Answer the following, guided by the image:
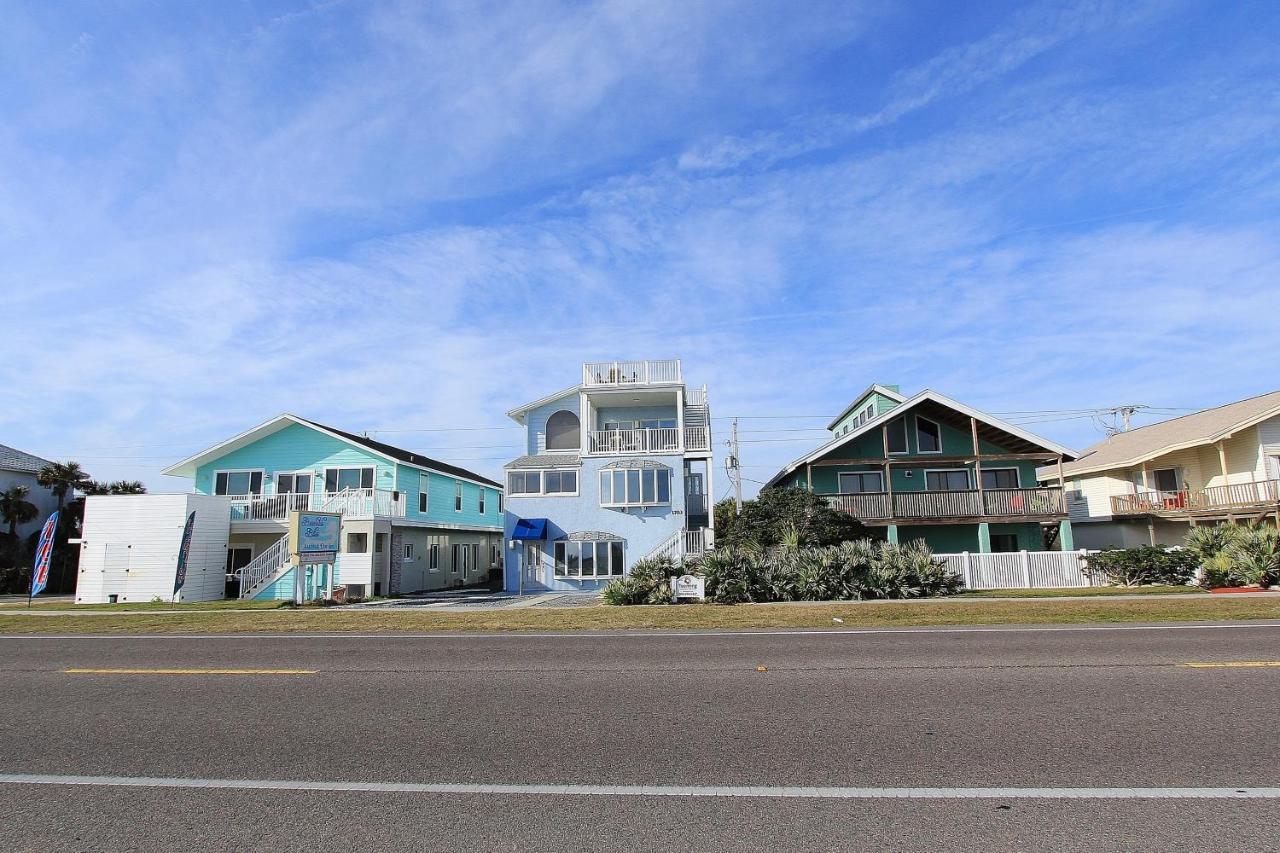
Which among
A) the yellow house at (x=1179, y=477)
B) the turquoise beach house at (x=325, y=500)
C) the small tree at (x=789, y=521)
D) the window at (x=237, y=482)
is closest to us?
the small tree at (x=789, y=521)


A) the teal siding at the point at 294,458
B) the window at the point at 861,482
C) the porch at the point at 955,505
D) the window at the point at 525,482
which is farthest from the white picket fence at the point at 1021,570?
the teal siding at the point at 294,458

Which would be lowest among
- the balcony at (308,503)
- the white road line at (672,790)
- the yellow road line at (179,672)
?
the white road line at (672,790)

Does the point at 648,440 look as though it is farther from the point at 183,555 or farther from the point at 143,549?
the point at 143,549

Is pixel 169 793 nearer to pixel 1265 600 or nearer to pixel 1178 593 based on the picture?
pixel 1265 600

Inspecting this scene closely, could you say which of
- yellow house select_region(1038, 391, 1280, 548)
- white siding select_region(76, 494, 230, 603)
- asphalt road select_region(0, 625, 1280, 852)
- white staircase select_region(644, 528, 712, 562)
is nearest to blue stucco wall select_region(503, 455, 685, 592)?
white staircase select_region(644, 528, 712, 562)

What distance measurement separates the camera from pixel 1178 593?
2088cm

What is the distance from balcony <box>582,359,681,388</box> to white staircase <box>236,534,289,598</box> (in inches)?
541

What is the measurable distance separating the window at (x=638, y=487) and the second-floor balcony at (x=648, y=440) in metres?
0.95

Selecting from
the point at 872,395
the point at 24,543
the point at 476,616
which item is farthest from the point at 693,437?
the point at 24,543

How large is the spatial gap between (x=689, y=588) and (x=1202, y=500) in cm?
2513

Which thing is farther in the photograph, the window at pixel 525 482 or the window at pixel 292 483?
the window at pixel 525 482

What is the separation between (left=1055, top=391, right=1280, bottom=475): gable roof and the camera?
1247 inches

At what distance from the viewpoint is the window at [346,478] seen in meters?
32.6

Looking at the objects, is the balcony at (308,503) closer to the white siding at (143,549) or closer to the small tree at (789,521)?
the white siding at (143,549)
